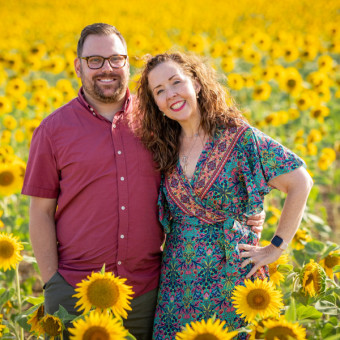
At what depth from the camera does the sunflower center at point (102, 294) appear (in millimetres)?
1948

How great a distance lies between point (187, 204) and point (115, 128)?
0.55 meters

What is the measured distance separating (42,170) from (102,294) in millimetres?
949

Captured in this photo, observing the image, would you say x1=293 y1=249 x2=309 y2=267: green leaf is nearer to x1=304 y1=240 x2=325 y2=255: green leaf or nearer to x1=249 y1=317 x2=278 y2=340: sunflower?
x1=304 y1=240 x2=325 y2=255: green leaf

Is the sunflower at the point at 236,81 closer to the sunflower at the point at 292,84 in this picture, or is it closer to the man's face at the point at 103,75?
the sunflower at the point at 292,84

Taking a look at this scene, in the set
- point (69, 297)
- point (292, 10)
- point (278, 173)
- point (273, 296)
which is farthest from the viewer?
point (292, 10)

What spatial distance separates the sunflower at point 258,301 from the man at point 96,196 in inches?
22.2

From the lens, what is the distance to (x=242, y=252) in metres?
2.48

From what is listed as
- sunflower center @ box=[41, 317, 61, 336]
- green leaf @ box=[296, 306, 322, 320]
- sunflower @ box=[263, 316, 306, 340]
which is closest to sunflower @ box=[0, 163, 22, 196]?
sunflower center @ box=[41, 317, 61, 336]

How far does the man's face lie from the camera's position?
275cm

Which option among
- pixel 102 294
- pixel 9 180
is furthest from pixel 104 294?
pixel 9 180

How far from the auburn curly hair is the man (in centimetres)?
8

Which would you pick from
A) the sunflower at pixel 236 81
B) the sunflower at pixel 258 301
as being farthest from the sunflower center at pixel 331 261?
the sunflower at pixel 236 81

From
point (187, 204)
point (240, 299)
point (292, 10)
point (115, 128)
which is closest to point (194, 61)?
point (115, 128)

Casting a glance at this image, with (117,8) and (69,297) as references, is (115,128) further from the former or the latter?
(117,8)
